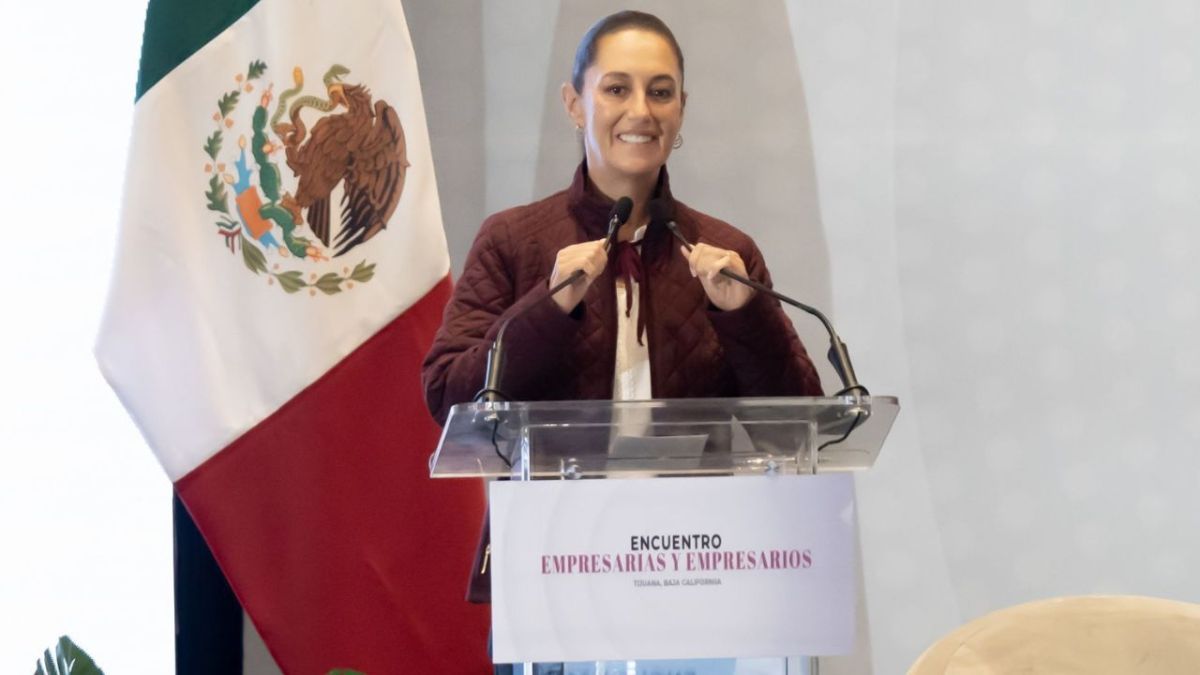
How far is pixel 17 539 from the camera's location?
240cm

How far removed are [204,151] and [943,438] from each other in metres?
1.79

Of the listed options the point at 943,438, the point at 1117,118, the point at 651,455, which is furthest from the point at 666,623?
the point at 1117,118

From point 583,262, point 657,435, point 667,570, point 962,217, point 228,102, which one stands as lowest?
point 667,570

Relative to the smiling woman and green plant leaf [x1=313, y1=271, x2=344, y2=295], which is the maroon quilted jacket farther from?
green plant leaf [x1=313, y1=271, x2=344, y2=295]

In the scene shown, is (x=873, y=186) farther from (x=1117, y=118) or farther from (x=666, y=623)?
(x=666, y=623)

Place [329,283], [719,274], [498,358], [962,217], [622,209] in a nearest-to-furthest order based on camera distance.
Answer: [498,358]
[719,274]
[622,209]
[329,283]
[962,217]

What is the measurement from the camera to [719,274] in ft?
5.94

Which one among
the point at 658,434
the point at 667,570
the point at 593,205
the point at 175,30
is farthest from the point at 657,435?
the point at 175,30

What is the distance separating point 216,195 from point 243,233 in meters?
0.09

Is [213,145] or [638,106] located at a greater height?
[213,145]

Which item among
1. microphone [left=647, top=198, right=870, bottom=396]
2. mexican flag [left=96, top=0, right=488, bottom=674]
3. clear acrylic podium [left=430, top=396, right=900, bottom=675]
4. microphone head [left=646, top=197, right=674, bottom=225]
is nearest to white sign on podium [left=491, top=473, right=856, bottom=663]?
clear acrylic podium [left=430, top=396, right=900, bottom=675]

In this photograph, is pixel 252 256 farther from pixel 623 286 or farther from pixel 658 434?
pixel 658 434

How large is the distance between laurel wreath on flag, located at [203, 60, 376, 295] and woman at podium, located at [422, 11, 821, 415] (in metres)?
0.61

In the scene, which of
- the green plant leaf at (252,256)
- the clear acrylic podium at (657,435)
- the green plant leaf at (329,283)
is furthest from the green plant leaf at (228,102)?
the clear acrylic podium at (657,435)
